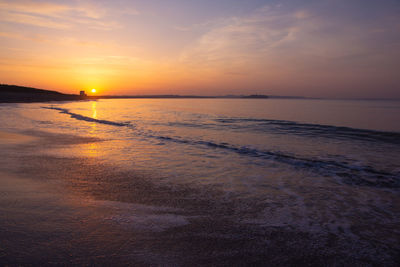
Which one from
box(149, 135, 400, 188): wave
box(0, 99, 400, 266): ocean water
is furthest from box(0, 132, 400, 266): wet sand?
box(149, 135, 400, 188): wave

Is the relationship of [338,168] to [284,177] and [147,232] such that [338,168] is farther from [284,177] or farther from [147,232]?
[147,232]

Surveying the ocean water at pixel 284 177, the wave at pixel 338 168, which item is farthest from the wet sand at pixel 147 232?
the wave at pixel 338 168

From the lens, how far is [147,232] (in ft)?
12.0

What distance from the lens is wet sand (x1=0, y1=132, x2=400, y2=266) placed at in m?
3.05

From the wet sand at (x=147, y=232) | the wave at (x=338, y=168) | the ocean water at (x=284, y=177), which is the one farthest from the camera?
the wave at (x=338, y=168)

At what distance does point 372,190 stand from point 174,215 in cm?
496

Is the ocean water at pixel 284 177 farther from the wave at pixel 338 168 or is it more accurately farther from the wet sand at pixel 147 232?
the wet sand at pixel 147 232

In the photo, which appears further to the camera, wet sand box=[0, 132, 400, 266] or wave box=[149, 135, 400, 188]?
wave box=[149, 135, 400, 188]

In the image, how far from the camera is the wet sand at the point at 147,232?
3047 mm

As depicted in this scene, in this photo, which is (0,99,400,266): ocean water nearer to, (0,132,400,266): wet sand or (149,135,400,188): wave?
(149,135,400,188): wave

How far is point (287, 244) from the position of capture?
345cm

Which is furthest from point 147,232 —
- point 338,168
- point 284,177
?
point 338,168

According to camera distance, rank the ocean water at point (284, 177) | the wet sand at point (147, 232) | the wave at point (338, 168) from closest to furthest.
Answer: the wet sand at point (147, 232) < the ocean water at point (284, 177) < the wave at point (338, 168)

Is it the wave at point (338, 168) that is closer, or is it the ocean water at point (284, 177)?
the ocean water at point (284, 177)
